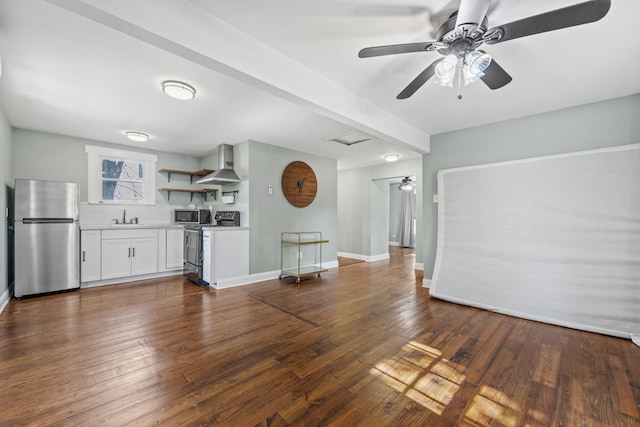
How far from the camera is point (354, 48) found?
2.03 meters

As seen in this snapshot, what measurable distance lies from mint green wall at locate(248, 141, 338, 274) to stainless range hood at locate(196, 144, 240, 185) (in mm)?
343

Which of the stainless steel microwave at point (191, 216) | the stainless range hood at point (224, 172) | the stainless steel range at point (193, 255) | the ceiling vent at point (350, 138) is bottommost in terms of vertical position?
the stainless steel range at point (193, 255)

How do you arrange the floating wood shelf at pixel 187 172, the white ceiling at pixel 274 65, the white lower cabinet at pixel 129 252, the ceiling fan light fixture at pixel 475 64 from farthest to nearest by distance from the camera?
the floating wood shelf at pixel 187 172 → the white lower cabinet at pixel 129 252 → the ceiling fan light fixture at pixel 475 64 → the white ceiling at pixel 274 65

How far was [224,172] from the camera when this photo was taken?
4469mm

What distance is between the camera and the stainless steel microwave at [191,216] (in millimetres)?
5305

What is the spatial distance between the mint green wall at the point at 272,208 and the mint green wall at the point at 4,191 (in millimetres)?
2884

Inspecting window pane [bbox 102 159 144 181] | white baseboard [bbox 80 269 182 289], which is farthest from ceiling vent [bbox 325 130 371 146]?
white baseboard [bbox 80 269 182 289]

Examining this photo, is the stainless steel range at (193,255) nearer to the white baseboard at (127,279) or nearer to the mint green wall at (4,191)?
the white baseboard at (127,279)

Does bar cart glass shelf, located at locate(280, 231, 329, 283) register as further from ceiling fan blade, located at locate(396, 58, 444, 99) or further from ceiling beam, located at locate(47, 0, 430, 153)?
ceiling fan blade, located at locate(396, 58, 444, 99)

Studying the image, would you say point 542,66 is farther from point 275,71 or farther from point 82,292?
point 82,292

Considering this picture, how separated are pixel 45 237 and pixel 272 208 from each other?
3118 mm

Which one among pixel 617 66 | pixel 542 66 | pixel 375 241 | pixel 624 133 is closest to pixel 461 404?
pixel 542 66

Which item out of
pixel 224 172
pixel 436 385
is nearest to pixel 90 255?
pixel 224 172

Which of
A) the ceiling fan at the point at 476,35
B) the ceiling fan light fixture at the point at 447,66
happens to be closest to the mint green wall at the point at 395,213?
the ceiling fan at the point at 476,35
